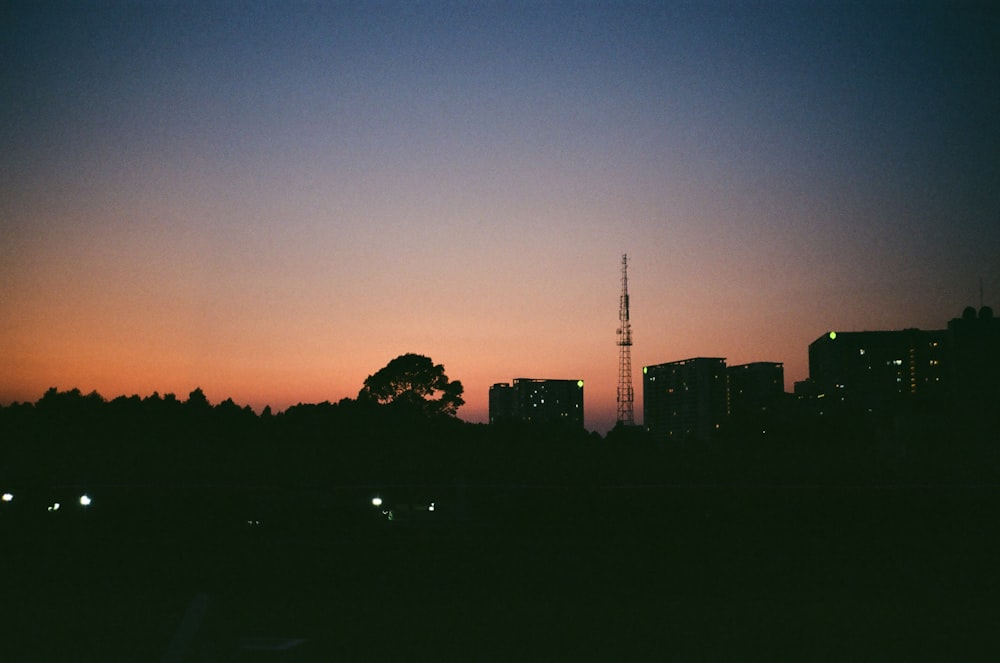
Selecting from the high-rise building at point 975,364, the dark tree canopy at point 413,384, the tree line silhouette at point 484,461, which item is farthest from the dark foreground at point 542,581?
the dark tree canopy at point 413,384

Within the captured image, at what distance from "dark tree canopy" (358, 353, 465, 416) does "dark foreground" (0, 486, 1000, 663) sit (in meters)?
38.8

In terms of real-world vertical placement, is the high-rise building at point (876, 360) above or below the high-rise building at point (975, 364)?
above

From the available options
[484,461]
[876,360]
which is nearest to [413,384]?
[484,461]

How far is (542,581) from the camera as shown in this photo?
14.1 meters

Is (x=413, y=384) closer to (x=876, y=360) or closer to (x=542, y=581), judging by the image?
(x=542, y=581)

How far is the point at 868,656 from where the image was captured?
8516 mm

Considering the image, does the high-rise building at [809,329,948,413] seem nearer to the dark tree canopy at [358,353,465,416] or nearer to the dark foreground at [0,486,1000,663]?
the dark tree canopy at [358,353,465,416]

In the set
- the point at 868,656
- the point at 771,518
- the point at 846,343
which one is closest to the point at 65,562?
the point at 868,656

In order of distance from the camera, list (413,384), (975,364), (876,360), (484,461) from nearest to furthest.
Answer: (975,364) → (484,461) → (413,384) → (876,360)

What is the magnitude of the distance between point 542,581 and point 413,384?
1985 inches

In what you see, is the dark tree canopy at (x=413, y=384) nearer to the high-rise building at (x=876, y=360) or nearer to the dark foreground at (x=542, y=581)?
the dark foreground at (x=542, y=581)

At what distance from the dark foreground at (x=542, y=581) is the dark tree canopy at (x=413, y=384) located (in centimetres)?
3883

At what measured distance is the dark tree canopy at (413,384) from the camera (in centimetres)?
6381

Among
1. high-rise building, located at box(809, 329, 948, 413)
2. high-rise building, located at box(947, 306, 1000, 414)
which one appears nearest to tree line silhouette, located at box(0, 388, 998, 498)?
high-rise building, located at box(947, 306, 1000, 414)
